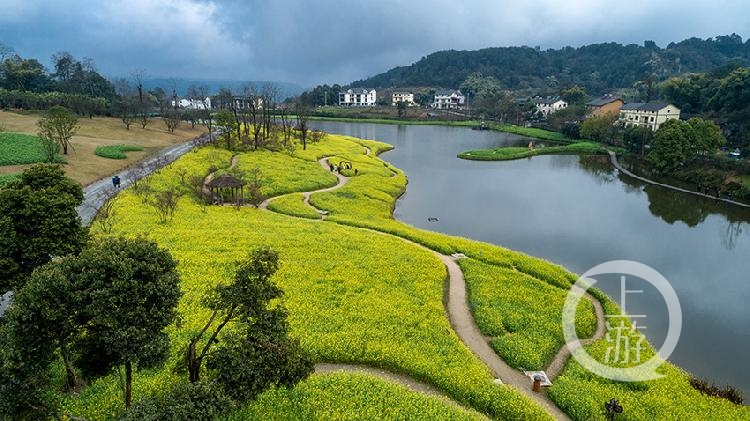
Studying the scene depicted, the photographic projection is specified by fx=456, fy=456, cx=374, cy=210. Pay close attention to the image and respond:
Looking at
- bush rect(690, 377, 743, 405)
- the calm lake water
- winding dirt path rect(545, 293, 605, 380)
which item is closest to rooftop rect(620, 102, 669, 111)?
the calm lake water

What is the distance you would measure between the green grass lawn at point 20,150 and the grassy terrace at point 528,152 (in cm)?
6037

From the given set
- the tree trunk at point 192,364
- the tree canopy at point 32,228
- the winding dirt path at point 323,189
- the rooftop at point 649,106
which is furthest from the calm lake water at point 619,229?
the tree canopy at point 32,228

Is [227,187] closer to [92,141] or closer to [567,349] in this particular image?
[567,349]

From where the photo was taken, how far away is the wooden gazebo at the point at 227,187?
1609 inches

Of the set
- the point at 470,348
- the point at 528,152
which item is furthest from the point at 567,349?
the point at 528,152

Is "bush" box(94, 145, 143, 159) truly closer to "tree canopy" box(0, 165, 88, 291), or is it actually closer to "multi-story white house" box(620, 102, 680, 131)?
"tree canopy" box(0, 165, 88, 291)

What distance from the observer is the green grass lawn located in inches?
1879

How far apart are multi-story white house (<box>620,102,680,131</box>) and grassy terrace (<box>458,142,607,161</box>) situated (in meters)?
8.88

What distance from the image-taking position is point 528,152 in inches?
3354

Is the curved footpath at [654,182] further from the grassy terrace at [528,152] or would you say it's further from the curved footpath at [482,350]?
the curved footpath at [482,350]

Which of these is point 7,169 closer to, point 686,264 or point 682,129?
point 686,264

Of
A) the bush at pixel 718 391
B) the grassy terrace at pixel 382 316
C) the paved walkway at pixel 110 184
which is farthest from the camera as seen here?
the paved walkway at pixel 110 184

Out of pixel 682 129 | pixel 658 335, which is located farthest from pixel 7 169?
pixel 682 129

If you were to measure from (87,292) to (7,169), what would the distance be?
46.1m
